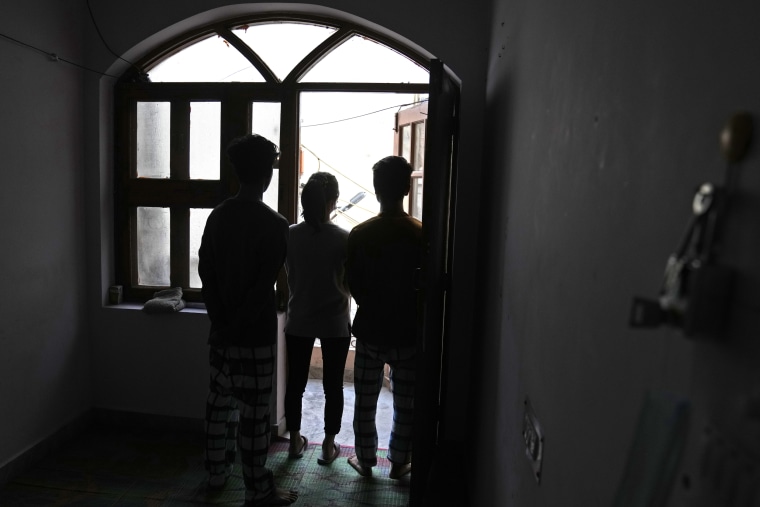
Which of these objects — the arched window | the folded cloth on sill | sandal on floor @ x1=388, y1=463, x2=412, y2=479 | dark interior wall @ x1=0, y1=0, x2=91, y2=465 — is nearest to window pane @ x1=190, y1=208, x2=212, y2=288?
the arched window

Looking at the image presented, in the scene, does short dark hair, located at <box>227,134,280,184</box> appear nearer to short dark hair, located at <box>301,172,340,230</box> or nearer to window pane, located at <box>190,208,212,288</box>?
short dark hair, located at <box>301,172,340,230</box>

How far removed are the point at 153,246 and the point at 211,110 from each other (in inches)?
33.1

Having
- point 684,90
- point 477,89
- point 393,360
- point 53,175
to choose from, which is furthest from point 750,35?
point 53,175

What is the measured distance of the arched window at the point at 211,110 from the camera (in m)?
2.92

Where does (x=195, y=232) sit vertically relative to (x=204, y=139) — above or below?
below

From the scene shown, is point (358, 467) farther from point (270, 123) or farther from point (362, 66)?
point (362, 66)

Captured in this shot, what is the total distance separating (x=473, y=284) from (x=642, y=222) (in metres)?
2.17

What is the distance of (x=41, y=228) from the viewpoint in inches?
105

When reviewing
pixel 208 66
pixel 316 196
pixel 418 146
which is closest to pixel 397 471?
pixel 316 196

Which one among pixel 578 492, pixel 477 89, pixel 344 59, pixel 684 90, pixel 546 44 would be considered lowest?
pixel 578 492

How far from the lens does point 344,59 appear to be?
297 centimetres

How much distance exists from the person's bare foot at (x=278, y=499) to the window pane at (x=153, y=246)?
1.39 metres

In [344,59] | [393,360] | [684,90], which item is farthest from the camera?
[344,59]

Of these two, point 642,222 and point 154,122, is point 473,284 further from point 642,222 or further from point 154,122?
point 642,222
